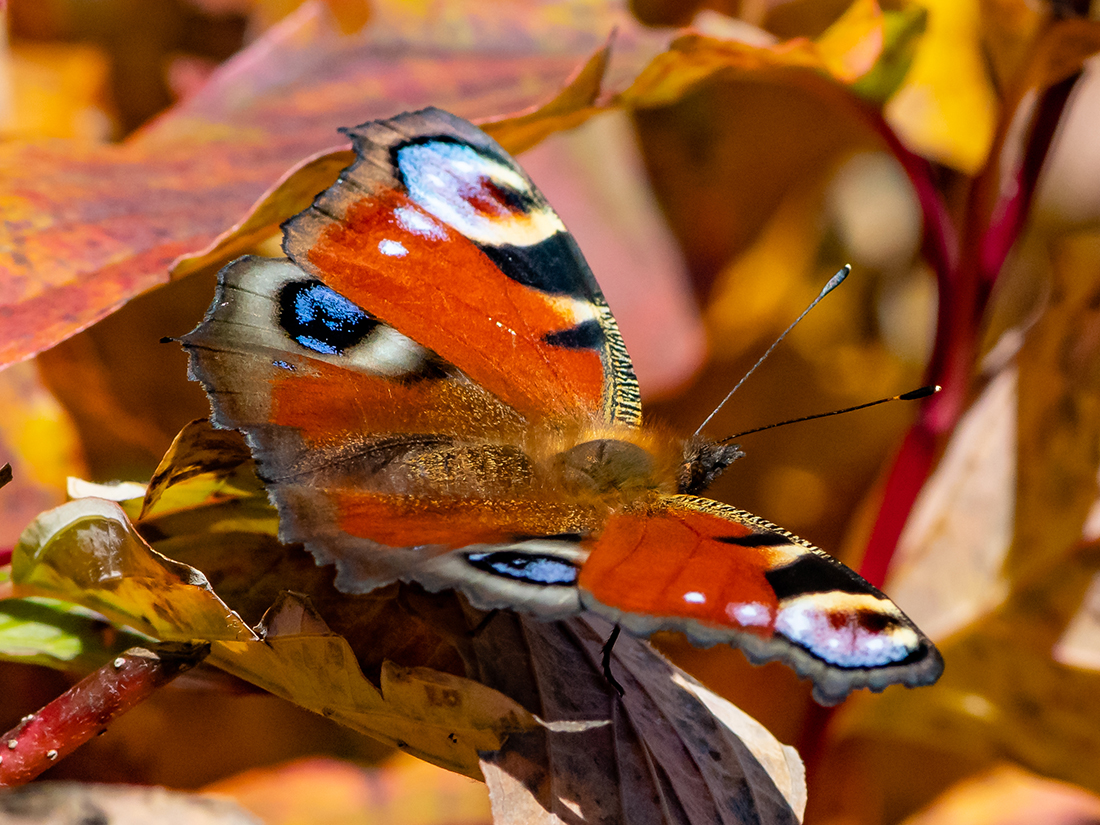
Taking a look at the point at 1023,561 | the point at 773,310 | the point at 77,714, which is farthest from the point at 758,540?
the point at 773,310

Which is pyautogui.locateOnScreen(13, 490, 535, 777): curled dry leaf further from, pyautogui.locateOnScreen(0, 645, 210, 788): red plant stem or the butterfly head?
the butterfly head

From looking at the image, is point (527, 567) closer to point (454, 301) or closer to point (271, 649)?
point (271, 649)

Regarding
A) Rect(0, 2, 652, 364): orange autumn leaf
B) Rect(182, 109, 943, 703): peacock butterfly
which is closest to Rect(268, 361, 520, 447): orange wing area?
Rect(182, 109, 943, 703): peacock butterfly

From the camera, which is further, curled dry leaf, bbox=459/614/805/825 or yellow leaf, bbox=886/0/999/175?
yellow leaf, bbox=886/0/999/175

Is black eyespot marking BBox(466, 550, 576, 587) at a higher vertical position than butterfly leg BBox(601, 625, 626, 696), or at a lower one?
higher

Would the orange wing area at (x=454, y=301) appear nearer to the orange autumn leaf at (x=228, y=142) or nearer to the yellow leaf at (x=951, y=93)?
the orange autumn leaf at (x=228, y=142)

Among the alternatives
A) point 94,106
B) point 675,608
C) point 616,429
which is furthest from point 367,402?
point 94,106

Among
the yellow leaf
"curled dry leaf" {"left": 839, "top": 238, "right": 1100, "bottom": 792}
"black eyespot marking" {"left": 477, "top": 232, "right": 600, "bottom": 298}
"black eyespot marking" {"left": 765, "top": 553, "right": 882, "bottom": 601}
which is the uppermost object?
the yellow leaf
